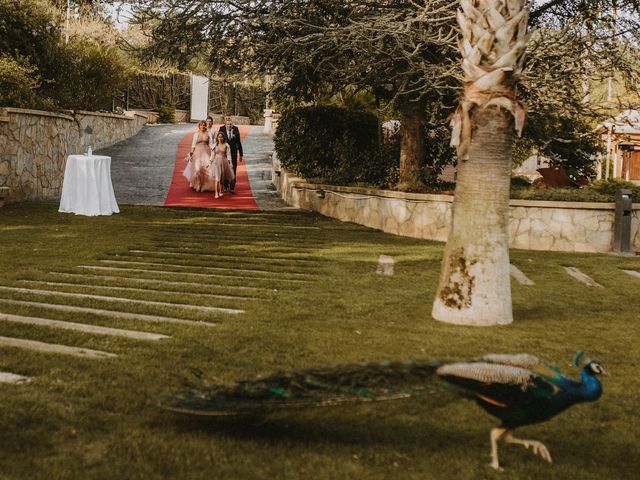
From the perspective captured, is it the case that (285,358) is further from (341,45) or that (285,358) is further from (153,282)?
(341,45)

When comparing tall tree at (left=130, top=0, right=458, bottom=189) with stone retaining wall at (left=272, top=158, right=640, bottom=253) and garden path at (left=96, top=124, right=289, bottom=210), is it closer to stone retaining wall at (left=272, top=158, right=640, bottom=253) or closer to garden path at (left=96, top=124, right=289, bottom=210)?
stone retaining wall at (left=272, top=158, right=640, bottom=253)

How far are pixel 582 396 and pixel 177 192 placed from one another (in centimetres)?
1767

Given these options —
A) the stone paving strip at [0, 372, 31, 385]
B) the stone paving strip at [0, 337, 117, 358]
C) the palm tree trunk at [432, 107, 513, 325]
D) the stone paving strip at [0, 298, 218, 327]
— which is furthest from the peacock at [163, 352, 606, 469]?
the palm tree trunk at [432, 107, 513, 325]

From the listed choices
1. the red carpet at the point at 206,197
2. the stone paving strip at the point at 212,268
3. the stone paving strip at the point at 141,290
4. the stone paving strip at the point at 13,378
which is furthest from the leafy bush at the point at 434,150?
the stone paving strip at the point at 13,378

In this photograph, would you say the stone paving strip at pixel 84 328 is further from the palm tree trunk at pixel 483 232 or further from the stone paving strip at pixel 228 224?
the stone paving strip at pixel 228 224

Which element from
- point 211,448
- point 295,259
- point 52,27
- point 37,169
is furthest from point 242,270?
point 52,27

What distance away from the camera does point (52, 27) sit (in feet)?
69.6

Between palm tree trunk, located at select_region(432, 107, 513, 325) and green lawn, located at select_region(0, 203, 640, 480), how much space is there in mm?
233

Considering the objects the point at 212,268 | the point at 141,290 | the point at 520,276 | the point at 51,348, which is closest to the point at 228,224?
the point at 212,268

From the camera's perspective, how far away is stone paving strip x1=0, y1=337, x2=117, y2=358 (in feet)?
16.5

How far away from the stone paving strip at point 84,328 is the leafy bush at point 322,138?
13.1 metres

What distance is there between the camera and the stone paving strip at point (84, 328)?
5.59 metres

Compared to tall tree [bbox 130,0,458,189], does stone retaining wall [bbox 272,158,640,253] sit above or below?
below

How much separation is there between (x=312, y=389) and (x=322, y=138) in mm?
16478
